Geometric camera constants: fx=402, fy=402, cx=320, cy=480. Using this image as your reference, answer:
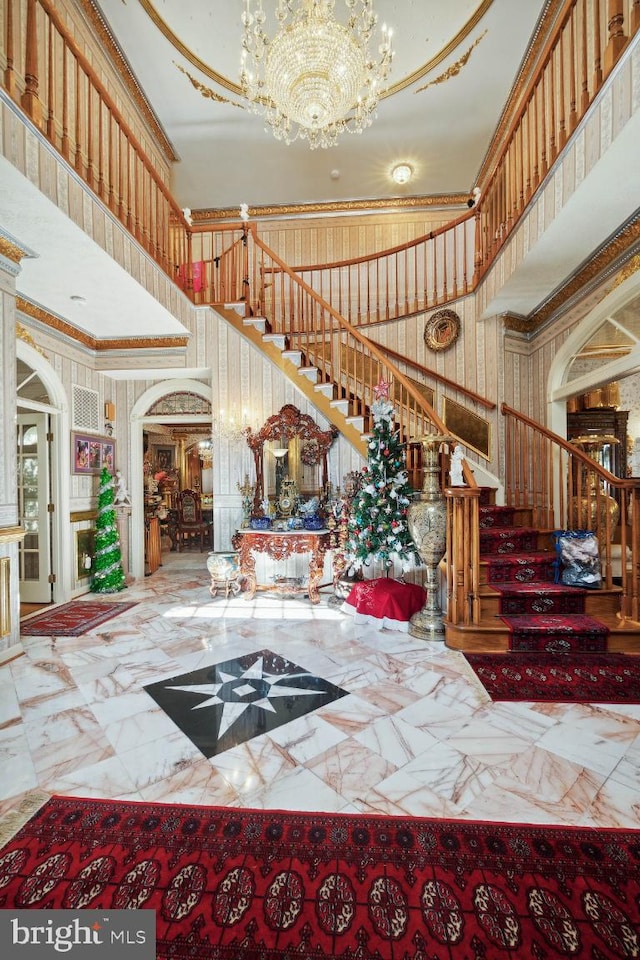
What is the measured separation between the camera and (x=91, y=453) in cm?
576

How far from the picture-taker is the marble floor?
187 centimetres

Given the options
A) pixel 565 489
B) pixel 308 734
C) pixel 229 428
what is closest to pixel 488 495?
pixel 565 489

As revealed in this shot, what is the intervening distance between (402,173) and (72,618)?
8.35 metres

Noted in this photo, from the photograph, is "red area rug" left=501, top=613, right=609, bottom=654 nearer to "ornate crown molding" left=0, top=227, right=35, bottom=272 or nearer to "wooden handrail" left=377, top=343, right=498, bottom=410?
"wooden handrail" left=377, top=343, right=498, bottom=410

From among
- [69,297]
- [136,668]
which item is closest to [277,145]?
[69,297]

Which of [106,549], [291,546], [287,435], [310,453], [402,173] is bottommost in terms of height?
[106,549]

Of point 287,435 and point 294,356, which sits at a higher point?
point 294,356

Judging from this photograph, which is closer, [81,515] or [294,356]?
[294,356]

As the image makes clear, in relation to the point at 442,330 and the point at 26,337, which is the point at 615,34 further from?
the point at 26,337

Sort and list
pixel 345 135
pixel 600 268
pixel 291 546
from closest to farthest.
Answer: pixel 600 268, pixel 291 546, pixel 345 135

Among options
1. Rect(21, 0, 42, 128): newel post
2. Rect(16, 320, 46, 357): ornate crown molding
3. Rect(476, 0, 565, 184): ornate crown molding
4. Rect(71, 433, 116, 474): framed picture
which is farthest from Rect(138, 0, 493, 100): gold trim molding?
Rect(71, 433, 116, 474): framed picture

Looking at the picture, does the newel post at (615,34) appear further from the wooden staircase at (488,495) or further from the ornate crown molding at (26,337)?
the ornate crown molding at (26,337)

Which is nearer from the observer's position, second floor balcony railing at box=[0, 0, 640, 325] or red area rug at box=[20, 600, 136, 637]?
second floor balcony railing at box=[0, 0, 640, 325]

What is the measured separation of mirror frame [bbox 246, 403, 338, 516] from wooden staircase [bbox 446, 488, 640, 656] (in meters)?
2.46
